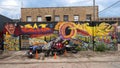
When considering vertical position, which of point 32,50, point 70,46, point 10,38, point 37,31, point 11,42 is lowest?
point 32,50

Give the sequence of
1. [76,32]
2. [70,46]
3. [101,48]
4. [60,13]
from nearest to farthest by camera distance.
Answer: [70,46], [101,48], [76,32], [60,13]

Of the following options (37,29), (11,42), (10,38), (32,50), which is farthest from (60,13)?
(32,50)

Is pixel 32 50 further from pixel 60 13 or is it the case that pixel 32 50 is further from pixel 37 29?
pixel 60 13

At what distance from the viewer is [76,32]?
1197 inches

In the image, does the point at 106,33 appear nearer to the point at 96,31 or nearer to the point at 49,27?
the point at 96,31

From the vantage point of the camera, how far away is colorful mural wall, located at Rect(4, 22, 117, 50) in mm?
30359

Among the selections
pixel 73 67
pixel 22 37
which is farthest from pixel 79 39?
pixel 73 67

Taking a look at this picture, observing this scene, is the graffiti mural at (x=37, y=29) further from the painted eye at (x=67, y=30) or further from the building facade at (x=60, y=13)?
the building facade at (x=60, y=13)

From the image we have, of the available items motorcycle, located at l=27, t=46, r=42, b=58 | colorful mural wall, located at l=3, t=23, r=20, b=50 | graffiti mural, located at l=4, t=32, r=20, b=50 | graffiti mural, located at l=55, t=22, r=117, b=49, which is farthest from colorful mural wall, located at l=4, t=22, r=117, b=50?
motorcycle, located at l=27, t=46, r=42, b=58

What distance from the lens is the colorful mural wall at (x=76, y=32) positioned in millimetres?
30359

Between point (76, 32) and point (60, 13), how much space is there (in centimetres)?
2240

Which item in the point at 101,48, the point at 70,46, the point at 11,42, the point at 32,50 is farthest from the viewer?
the point at 11,42

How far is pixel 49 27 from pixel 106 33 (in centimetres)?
700

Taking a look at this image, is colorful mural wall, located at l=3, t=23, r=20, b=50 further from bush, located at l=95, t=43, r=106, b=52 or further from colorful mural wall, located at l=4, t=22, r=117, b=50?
bush, located at l=95, t=43, r=106, b=52
